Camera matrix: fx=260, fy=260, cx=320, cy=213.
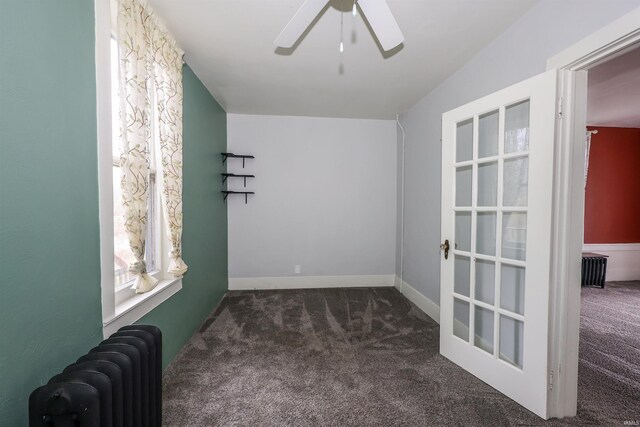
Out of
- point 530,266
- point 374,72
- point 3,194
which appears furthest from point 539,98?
point 3,194

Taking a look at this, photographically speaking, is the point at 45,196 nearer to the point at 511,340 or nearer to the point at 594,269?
the point at 511,340

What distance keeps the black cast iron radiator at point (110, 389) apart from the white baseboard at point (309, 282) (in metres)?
2.51

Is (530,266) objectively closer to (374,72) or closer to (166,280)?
(374,72)

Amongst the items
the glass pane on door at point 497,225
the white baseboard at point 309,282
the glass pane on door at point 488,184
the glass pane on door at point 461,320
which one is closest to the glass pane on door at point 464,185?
the glass pane on door at point 497,225

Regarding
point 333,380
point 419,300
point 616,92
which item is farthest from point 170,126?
point 616,92

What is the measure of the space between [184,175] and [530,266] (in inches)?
105

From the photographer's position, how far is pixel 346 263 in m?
4.01

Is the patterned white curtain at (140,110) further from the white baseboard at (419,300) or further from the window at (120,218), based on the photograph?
the white baseboard at (419,300)

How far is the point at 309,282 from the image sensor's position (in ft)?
12.9

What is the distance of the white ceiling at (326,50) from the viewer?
1.70 m

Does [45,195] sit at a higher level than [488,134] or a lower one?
lower

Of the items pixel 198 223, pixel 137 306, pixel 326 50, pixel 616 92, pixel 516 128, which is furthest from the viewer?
pixel 616 92

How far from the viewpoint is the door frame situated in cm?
146

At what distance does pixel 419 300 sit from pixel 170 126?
3174mm
